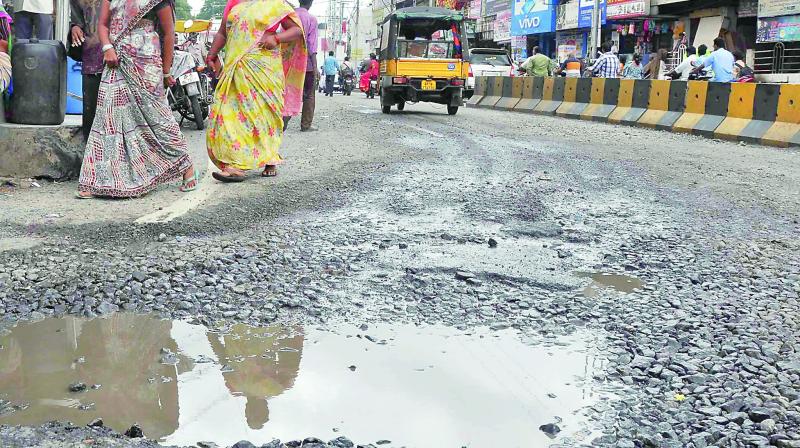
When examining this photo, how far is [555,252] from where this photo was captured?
4770 mm

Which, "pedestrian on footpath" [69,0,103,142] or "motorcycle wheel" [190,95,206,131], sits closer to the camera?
"pedestrian on footpath" [69,0,103,142]

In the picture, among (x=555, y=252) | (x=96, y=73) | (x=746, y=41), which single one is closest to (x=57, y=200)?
(x=96, y=73)

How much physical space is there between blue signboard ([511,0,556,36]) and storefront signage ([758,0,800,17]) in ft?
50.1

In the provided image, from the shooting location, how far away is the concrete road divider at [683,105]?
12133 millimetres

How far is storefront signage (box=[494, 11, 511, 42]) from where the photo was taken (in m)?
44.4

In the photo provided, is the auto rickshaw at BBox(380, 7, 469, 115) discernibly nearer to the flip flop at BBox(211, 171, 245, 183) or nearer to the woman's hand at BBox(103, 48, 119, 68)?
the flip flop at BBox(211, 171, 245, 183)

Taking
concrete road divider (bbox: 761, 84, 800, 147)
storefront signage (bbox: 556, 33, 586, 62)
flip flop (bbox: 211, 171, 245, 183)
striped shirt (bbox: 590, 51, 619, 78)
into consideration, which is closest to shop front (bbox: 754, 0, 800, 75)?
striped shirt (bbox: 590, 51, 619, 78)

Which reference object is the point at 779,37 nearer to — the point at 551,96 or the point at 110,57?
the point at 551,96

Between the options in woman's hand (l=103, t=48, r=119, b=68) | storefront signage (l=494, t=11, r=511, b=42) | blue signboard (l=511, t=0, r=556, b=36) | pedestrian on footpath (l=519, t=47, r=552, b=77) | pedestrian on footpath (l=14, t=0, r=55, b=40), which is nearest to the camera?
woman's hand (l=103, t=48, r=119, b=68)

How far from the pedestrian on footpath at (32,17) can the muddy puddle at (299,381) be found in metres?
6.09

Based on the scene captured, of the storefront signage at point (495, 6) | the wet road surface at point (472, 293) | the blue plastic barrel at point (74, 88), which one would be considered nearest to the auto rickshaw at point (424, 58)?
the blue plastic barrel at point (74, 88)

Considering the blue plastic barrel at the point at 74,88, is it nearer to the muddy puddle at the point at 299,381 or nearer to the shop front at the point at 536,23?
the muddy puddle at the point at 299,381

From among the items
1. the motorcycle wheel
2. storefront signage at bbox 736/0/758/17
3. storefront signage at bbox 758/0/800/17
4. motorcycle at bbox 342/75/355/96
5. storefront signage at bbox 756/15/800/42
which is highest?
storefront signage at bbox 736/0/758/17

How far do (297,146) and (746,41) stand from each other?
1999 cm
